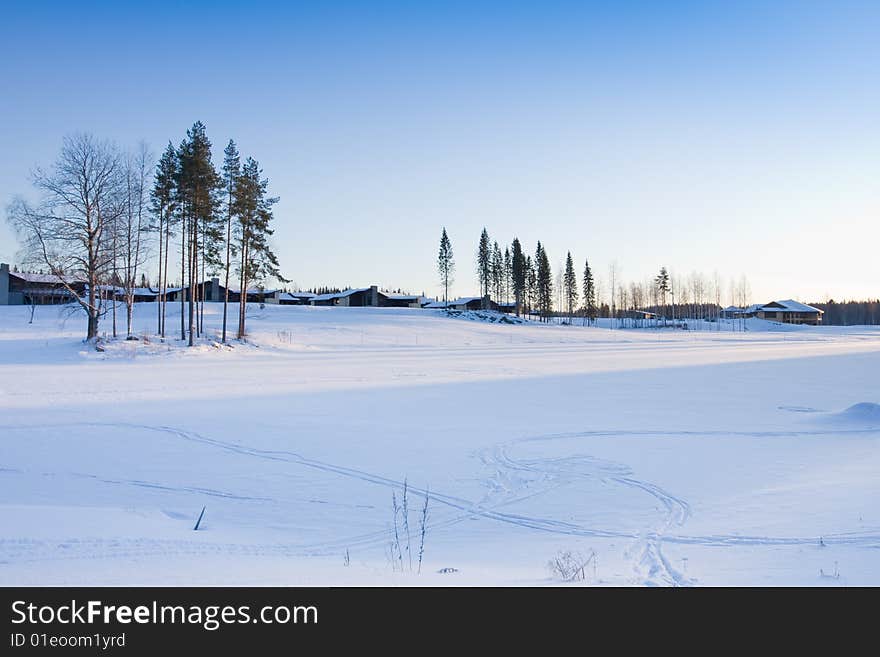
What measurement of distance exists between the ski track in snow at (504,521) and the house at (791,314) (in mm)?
125023

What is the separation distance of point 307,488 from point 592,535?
4.30 m

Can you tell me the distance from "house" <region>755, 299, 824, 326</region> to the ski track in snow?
Answer: 125m

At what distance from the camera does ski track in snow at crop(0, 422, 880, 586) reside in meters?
5.52

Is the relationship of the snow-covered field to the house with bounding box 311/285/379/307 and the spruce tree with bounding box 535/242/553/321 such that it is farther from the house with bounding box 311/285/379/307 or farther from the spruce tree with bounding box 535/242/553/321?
the spruce tree with bounding box 535/242/553/321

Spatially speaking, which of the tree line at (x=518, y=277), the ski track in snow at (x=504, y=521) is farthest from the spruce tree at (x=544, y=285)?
the ski track in snow at (x=504, y=521)

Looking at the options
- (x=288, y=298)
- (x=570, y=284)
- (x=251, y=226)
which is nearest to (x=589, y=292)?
(x=570, y=284)

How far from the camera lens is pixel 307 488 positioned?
8.90 meters

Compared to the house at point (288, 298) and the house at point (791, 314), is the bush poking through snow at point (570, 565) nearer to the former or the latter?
the house at point (288, 298)

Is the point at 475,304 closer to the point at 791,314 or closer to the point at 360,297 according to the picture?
the point at 360,297

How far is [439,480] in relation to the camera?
9.41 metres

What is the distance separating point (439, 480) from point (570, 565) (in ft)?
13.3

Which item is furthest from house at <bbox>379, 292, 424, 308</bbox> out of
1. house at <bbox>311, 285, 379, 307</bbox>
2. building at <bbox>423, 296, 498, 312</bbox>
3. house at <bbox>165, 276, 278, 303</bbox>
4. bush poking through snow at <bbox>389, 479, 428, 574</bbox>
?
bush poking through snow at <bbox>389, 479, 428, 574</bbox>
